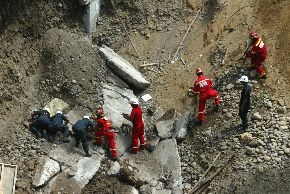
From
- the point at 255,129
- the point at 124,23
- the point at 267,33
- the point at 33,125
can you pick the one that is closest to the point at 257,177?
the point at 255,129

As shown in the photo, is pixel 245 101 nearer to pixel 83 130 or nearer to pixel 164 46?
pixel 83 130

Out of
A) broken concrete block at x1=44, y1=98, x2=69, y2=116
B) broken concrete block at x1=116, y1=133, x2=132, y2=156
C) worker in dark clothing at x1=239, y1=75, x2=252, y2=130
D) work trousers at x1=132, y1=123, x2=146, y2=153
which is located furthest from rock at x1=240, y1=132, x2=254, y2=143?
broken concrete block at x1=44, y1=98, x2=69, y2=116

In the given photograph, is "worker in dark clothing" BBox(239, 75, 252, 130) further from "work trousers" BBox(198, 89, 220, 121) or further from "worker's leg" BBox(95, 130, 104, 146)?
"worker's leg" BBox(95, 130, 104, 146)

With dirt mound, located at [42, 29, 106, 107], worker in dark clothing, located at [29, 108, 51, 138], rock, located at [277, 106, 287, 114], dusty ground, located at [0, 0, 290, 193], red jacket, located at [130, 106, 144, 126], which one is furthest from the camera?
dirt mound, located at [42, 29, 106, 107]

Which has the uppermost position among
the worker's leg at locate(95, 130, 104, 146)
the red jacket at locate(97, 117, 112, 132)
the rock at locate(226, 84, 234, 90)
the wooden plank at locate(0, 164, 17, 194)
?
the rock at locate(226, 84, 234, 90)

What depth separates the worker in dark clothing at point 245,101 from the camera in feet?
43.0

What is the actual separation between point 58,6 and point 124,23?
2.37m

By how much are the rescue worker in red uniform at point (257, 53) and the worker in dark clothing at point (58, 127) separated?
5198mm

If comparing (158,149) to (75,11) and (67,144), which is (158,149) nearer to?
(67,144)

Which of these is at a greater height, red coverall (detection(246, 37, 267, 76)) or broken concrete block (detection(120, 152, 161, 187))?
red coverall (detection(246, 37, 267, 76))

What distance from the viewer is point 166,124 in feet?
49.0

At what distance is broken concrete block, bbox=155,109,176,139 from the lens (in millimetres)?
14719

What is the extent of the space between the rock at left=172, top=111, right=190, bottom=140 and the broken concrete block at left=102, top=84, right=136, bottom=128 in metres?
1.32

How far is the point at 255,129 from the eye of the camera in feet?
44.9
